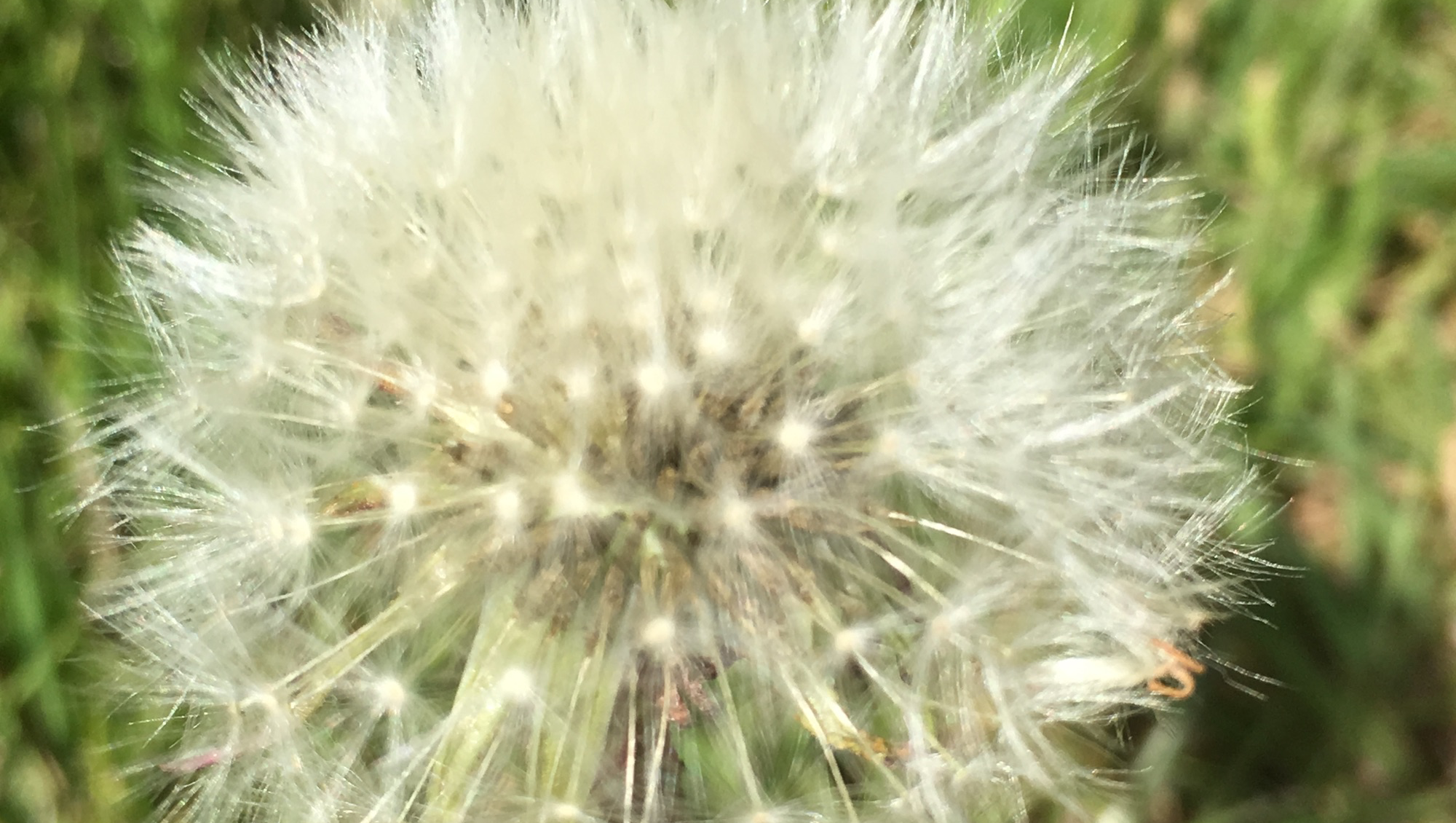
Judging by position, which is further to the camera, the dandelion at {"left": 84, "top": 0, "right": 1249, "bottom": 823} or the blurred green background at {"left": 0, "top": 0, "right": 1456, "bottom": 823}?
the blurred green background at {"left": 0, "top": 0, "right": 1456, "bottom": 823}

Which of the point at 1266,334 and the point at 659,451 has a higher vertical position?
the point at 1266,334

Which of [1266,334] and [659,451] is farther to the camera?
[1266,334]

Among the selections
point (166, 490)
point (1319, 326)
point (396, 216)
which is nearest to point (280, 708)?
point (166, 490)

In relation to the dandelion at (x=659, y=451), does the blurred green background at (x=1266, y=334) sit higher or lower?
higher

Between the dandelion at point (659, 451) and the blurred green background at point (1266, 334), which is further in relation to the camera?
the blurred green background at point (1266, 334)

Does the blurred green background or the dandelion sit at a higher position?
the blurred green background
